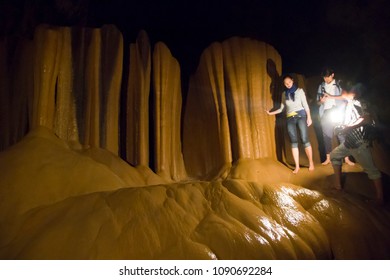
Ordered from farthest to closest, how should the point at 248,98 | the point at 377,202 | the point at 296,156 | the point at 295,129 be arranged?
the point at 248,98, the point at 295,129, the point at 296,156, the point at 377,202

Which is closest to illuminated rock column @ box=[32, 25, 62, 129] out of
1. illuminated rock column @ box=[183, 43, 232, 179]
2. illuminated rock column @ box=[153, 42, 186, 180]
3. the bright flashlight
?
illuminated rock column @ box=[153, 42, 186, 180]

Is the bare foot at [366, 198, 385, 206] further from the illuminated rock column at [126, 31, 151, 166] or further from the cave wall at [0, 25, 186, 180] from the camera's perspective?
the illuminated rock column at [126, 31, 151, 166]

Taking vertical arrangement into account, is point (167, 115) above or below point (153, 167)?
above

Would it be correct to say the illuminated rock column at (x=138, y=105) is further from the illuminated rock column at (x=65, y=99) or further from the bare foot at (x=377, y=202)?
the bare foot at (x=377, y=202)

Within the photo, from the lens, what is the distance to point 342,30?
750 centimetres

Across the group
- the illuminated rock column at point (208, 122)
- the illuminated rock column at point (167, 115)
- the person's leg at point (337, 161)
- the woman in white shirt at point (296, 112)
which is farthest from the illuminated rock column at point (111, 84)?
the person's leg at point (337, 161)

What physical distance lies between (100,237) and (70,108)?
3.35 m

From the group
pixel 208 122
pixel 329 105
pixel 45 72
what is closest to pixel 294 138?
Answer: pixel 329 105

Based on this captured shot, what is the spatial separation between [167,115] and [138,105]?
2.03 feet

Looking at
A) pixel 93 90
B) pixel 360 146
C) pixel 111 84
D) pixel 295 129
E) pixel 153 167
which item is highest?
pixel 111 84

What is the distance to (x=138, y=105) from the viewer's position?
21.4 feet

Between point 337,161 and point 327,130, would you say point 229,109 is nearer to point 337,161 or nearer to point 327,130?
point 327,130

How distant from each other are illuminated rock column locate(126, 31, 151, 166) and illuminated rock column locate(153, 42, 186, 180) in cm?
19

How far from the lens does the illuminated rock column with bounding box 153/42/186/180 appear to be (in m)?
6.54
